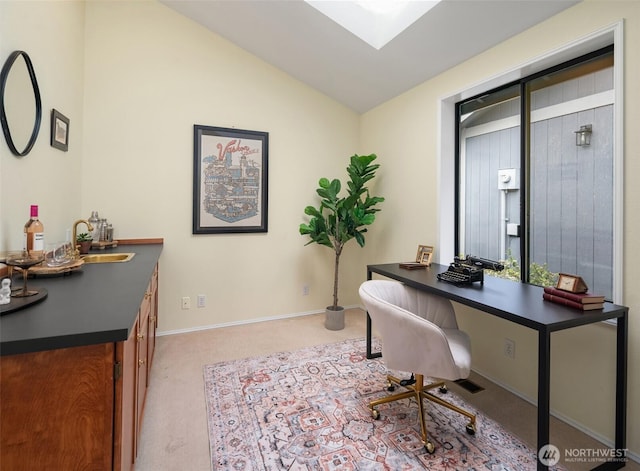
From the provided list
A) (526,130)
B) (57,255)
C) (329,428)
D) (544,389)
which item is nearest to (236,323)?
(329,428)

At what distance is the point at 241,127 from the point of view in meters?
3.42

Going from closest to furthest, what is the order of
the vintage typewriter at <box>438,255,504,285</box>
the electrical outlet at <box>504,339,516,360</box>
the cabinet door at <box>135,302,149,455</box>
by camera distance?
the cabinet door at <box>135,302,149,455</box>
the vintage typewriter at <box>438,255,504,285</box>
the electrical outlet at <box>504,339,516,360</box>

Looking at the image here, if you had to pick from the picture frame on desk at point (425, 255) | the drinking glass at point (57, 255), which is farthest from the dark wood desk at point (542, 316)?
the drinking glass at point (57, 255)

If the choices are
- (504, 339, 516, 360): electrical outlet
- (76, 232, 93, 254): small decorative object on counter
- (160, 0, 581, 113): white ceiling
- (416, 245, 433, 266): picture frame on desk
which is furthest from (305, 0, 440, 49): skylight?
(76, 232, 93, 254): small decorative object on counter

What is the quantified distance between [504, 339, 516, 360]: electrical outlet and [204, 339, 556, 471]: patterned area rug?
0.50 m

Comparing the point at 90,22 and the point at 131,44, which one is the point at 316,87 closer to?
the point at 131,44

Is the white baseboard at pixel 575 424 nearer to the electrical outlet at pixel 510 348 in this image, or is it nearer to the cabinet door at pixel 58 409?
the electrical outlet at pixel 510 348

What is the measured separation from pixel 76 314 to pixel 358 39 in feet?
9.26

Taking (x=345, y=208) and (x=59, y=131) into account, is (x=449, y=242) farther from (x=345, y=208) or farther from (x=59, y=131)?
(x=59, y=131)

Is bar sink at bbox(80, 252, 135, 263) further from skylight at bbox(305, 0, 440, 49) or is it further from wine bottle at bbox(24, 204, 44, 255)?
skylight at bbox(305, 0, 440, 49)

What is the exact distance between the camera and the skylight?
8.33 feet

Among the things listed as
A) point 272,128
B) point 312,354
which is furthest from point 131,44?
point 312,354

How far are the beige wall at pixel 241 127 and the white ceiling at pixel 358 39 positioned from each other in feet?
0.39

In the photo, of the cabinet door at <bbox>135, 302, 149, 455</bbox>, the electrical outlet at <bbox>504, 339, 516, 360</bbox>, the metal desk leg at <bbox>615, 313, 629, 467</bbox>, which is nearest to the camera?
the cabinet door at <bbox>135, 302, 149, 455</bbox>
